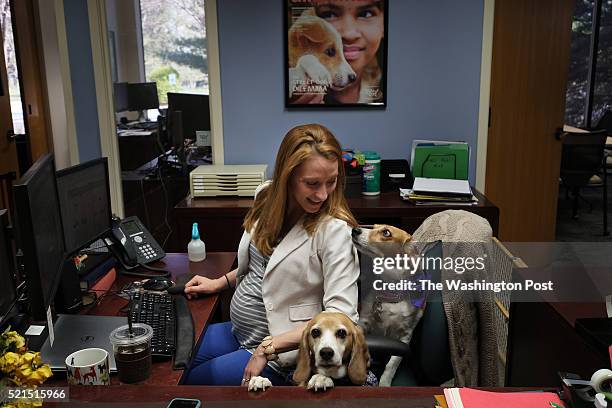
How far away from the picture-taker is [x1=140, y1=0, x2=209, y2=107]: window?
4031 millimetres

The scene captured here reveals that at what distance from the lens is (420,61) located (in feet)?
11.0

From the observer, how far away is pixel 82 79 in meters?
3.49

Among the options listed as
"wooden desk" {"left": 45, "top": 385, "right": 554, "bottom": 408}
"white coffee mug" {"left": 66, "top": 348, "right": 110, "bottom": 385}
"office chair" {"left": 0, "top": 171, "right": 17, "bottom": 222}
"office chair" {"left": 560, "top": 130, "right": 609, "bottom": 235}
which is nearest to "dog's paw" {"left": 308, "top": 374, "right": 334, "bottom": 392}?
"wooden desk" {"left": 45, "top": 385, "right": 554, "bottom": 408}

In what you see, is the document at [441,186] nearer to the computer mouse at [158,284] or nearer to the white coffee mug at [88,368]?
the computer mouse at [158,284]

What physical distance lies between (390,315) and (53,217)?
1.04 meters

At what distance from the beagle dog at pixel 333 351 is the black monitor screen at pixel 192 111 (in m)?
2.45

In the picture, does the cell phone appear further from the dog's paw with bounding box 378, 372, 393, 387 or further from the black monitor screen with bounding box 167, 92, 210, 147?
the black monitor screen with bounding box 167, 92, 210, 147

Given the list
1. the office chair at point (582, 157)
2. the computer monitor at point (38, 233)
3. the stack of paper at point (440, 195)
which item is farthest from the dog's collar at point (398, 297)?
the office chair at point (582, 157)

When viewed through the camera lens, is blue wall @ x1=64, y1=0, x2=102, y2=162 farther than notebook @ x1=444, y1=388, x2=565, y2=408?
Yes

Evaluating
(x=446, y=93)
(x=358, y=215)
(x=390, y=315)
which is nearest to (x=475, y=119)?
(x=446, y=93)

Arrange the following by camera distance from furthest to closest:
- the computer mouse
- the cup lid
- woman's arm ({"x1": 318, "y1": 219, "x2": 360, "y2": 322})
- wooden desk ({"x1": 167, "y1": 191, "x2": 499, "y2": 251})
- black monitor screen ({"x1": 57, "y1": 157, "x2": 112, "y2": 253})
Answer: wooden desk ({"x1": 167, "y1": 191, "x2": 499, "y2": 251}) → the computer mouse → black monitor screen ({"x1": 57, "y1": 157, "x2": 112, "y2": 253}) → woman's arm ({"x1": 318, "y1": 219, "x2": 360, "y2": 322}) → the cup lid

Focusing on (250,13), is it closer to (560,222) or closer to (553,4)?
(553,4)

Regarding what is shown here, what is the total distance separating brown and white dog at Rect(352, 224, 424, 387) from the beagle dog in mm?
236

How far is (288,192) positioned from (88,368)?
77 cm
